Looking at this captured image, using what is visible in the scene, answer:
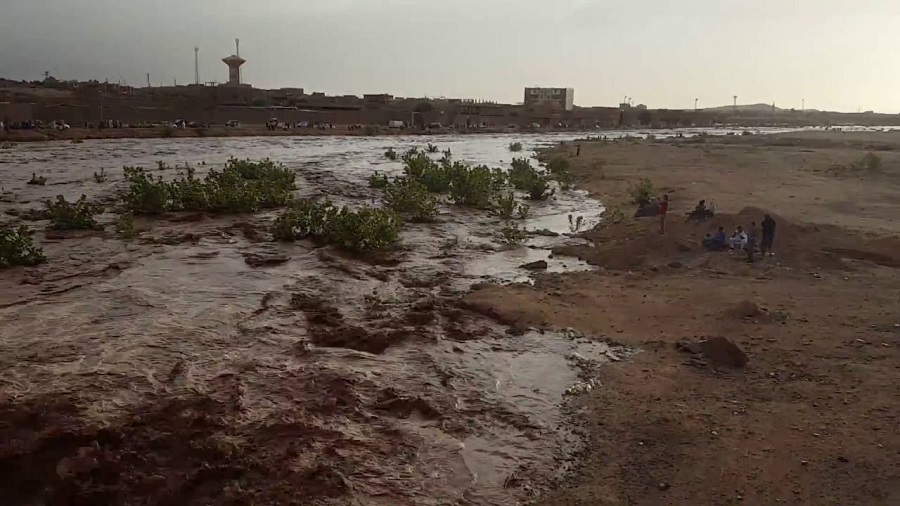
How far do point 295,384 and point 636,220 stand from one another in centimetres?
1201

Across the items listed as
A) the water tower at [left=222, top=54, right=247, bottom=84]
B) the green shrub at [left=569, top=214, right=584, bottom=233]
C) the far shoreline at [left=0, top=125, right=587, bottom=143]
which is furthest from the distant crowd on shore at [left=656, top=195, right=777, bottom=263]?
the water tower at [left=222, top=54, right=247, bottom=84]

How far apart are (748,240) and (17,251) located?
14.0 metres

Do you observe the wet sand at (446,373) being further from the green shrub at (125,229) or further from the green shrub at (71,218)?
the green shrub at (71,218)

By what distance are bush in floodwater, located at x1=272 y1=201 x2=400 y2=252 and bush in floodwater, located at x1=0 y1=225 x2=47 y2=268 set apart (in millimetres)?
4751

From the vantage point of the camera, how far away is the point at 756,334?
9430 mm

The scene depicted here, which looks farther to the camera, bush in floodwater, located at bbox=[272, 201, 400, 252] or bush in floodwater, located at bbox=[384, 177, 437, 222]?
bush in floodwater, located at bbox=[384, 177, 437, 222]

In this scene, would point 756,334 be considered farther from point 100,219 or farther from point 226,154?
point 226,154

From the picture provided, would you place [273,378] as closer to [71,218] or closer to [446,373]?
[446,373]

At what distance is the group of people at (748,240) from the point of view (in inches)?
531

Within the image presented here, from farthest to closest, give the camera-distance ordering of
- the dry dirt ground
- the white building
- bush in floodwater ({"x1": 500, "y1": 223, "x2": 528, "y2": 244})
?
the white building, bush in floodwater ({"x1": 500, "y1": 223, "x2": 528, "y2": 244}), the dry dirt ground

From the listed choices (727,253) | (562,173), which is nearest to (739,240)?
(727,253)

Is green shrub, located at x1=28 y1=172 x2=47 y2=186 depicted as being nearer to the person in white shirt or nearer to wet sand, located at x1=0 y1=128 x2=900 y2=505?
wet sand, located at x1=0 y1=128 x2=900 y2=505

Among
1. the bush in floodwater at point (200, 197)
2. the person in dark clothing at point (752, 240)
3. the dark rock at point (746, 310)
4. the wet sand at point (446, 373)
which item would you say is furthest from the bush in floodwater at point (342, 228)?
the person in dark clothing at point (752, 240)

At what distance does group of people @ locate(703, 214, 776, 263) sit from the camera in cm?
1350
